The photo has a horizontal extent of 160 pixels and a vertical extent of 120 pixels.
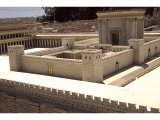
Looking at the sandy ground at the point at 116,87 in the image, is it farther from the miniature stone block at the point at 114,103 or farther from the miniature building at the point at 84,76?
the miniature stone block at the point at 114,103

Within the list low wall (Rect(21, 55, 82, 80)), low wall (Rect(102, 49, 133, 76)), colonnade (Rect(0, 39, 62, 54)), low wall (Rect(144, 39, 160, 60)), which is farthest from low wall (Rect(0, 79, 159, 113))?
colonnade (Rect(0, 39, 62, 54))

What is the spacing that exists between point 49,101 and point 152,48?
15.4 m

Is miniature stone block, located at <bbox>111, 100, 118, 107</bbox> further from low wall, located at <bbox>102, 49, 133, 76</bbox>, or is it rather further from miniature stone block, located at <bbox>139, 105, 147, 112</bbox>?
low wall, located at <bbox>102, 49, 133, 76</bbox>

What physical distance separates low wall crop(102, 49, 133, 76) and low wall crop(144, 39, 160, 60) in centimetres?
279

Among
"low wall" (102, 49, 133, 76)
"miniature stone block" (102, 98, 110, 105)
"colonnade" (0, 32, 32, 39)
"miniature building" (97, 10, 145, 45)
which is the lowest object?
"miniature stone block" (102, 98, 110, 105)

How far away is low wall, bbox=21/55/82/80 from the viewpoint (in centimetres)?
2025

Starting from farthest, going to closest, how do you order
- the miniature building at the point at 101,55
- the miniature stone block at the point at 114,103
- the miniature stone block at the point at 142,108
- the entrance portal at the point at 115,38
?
the entrance portal at the point at 115,38
the miniature building at the point at 101,55
the miniature stone block at the point at 114,103
the miniature stone block at the point at 142,108

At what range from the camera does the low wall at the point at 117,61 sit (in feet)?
68.5

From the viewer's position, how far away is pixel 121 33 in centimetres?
2972

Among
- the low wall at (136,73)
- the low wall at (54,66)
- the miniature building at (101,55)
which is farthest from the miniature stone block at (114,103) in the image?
the low wall at (54,66)

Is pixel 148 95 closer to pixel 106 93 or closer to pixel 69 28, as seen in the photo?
pixel 106 93

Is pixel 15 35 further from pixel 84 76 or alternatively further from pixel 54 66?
pixel 84 76

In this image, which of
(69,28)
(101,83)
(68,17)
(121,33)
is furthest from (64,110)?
(68,17)

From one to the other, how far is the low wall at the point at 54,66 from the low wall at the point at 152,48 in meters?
9.28
